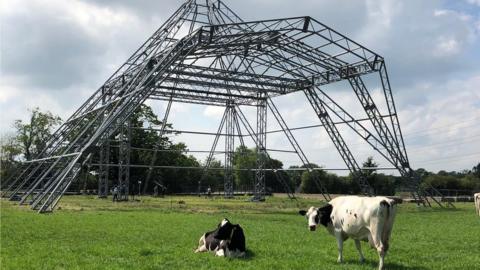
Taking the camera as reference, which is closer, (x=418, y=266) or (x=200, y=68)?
(x=418, y=266)

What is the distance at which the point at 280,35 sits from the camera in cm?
3177

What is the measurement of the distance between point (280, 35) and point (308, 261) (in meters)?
23.5

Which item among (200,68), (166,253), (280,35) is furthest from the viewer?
(200,68)

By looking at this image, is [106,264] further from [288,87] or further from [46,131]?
[46,131]

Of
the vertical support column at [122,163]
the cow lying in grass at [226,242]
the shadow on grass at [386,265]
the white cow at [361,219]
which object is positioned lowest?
the shadow on grass at [386,265]

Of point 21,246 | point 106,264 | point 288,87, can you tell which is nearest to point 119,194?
point 288,87

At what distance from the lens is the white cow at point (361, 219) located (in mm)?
9062

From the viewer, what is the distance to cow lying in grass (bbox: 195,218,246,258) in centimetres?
1068

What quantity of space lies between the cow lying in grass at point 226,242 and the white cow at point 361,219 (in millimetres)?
1654

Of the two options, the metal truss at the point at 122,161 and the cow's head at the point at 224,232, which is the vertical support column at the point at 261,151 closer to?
the metal truss at the point at 122,161

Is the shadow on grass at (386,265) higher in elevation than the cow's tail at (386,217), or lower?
lower

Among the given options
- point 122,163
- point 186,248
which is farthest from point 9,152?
point 186,248

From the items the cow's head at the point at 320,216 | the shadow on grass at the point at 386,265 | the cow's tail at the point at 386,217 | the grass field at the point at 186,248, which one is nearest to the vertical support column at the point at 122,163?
the grass field at the point at 186,248

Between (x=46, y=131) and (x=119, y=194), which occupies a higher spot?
(x=46, y=131)
